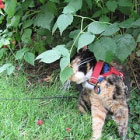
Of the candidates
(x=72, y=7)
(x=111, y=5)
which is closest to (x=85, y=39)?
(x=72, y=7)

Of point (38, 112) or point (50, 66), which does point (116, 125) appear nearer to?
point (38, 112)

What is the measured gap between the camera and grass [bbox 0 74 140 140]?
227 cm

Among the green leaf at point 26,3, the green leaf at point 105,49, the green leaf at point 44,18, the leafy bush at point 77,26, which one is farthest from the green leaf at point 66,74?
the green leaf at point 26,3

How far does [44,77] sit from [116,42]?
120 cm

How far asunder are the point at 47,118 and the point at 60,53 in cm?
80

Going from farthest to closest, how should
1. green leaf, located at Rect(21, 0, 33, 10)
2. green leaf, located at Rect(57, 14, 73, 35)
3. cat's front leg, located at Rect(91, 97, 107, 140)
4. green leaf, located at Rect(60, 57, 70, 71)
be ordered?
green leaf, located at Rect(21, 0, 33, 10) < cat's front leg, located at Rect(91, 97, 107, 140) < green leaf, located at Rect(57, 14, 73, 35) < green leaf, located at Rect(60, 57, 70, 71)

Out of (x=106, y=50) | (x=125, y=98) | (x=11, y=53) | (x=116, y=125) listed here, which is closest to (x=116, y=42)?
(x=106, y=50)

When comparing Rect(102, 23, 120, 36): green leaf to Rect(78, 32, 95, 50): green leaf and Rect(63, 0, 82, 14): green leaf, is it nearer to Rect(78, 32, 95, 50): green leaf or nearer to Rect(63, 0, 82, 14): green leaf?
Rect(78, 32, 95, 50): green leaf

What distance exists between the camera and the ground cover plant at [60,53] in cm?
198

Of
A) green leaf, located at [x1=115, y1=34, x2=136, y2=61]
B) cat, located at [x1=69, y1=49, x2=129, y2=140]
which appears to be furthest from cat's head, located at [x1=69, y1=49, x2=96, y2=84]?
green leaf, located at [x1=115, y1=34, x2=136, y2=61]

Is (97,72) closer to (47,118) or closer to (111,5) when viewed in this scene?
(111,5)

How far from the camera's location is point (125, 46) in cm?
200

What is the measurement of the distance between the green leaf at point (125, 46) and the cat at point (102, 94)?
0.23m

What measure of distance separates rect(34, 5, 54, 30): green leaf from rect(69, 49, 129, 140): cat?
1.07ft
